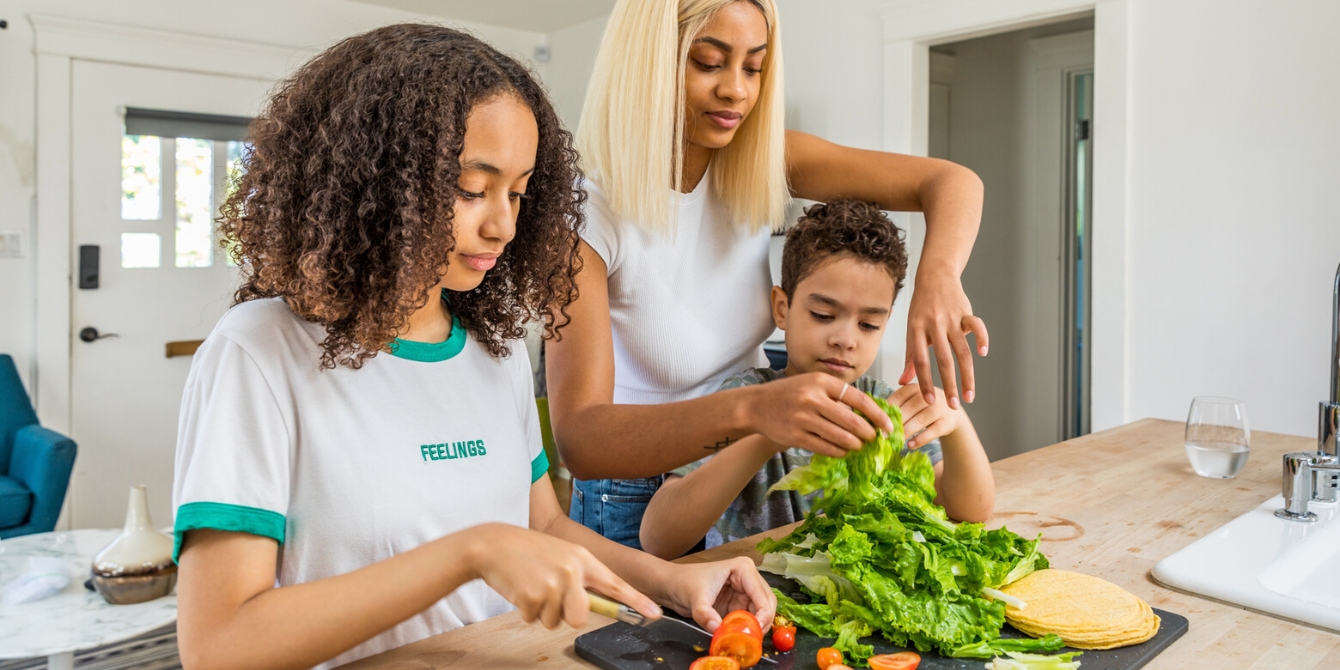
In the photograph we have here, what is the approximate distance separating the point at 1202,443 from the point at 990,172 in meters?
3.53

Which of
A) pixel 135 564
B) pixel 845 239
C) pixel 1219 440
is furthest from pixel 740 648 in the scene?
pixel 135 564

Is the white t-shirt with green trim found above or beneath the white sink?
above

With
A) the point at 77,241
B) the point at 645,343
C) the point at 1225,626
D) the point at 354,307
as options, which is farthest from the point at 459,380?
the point at 77,241

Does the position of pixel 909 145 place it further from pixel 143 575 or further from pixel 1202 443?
pixel 143 575

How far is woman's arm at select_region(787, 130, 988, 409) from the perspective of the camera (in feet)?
4.10

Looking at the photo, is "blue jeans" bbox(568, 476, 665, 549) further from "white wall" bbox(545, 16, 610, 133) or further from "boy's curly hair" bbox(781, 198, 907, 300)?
"white wall" bbox(545, 16, 610, 133)

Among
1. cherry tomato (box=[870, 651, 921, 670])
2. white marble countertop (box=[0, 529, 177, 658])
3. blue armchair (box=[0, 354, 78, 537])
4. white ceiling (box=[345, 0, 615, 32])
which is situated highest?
white ceiling (box=[345, 0, 615, 32])

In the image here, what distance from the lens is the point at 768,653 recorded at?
97 centimetres

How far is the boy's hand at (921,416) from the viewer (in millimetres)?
1312

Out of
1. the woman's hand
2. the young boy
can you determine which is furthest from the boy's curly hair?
the woman's hand

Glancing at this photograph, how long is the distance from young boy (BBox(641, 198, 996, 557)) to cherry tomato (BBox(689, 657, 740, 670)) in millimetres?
463

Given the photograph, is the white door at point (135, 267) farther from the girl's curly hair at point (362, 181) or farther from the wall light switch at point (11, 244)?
the girl's curly hair at point (362, 181)

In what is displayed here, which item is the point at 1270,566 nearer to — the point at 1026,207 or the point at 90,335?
the point at 1026,207

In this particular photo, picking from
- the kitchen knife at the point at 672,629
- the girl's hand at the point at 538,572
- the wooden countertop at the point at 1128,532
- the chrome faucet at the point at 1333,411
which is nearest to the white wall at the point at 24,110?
the wooden countertop at the point at 1128,532
